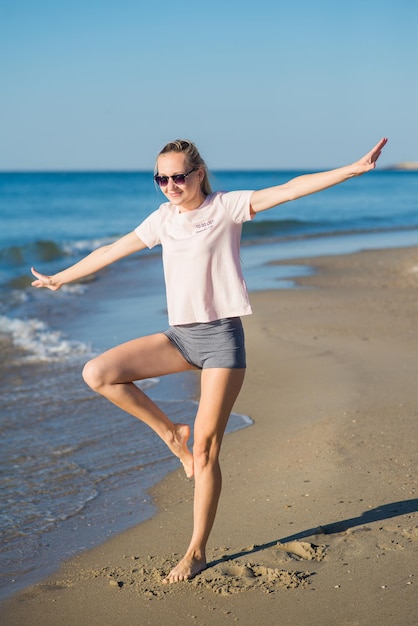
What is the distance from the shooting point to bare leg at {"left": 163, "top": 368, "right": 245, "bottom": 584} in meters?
4.42

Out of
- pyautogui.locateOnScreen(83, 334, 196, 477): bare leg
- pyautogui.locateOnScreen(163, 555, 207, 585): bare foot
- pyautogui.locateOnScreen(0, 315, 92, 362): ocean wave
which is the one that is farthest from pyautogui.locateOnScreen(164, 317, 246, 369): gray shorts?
pyautogui.locateOnScreen(0, 315, 92, 362): ocean wave

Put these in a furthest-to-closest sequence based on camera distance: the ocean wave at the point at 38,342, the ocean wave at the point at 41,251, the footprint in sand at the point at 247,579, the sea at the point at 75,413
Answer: the ocean wave at the point at 41,251
the ocean wave at the point at 38,342
the sea at the point at 75,413
the footprint in sand at the point at 247,579

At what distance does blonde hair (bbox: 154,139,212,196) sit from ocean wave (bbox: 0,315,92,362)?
255 inches

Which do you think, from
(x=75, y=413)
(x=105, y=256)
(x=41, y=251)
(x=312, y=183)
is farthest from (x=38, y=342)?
(x=41, y=251)

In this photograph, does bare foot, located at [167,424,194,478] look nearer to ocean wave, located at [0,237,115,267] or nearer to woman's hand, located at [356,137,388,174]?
woman's hand, located at [356,137,388,174]

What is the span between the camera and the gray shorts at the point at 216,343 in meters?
4.46

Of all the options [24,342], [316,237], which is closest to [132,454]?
[24,342]

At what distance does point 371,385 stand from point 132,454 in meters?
2.43

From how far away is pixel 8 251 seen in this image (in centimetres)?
2942

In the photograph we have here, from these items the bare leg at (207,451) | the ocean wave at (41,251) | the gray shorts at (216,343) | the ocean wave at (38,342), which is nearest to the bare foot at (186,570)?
the bare leg at (207,451)

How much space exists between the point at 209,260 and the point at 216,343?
433mm

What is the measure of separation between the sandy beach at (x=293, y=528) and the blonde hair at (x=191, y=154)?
→ 2025mm

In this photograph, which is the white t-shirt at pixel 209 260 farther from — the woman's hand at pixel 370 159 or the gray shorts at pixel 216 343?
the woman's hand at pixel 370 159

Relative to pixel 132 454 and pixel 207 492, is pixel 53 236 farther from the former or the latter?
pixel 207 492
